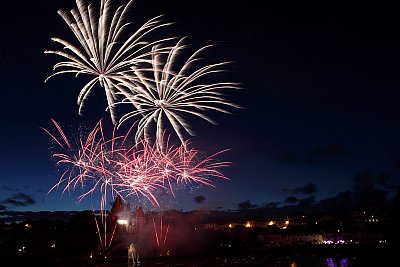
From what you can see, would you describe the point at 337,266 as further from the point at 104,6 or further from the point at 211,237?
the point at 211,237

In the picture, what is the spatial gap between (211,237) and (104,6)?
76666 millimetres

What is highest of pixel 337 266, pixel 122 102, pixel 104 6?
pixel 104 6

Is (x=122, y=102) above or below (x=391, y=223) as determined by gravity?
above

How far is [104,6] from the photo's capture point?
66.0ft

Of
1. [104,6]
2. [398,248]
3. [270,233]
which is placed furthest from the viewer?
[270,233]

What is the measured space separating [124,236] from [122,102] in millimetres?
47520

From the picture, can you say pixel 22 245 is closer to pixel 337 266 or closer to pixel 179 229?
pixel 179 229

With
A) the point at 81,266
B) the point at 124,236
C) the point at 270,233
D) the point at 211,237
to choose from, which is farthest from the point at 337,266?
the point at 270,233

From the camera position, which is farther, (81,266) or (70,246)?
(70,246)

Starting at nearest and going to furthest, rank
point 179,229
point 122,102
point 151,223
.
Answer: point 122,102, point 151,223, point 179,229

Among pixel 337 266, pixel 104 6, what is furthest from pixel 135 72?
pixel 337 266

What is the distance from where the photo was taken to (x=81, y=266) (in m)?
A: 38.0

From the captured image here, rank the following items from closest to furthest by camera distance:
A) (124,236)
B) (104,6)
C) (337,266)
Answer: (104,6) < (337,266) < (124,236)

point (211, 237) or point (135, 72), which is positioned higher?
point (135, 72)
